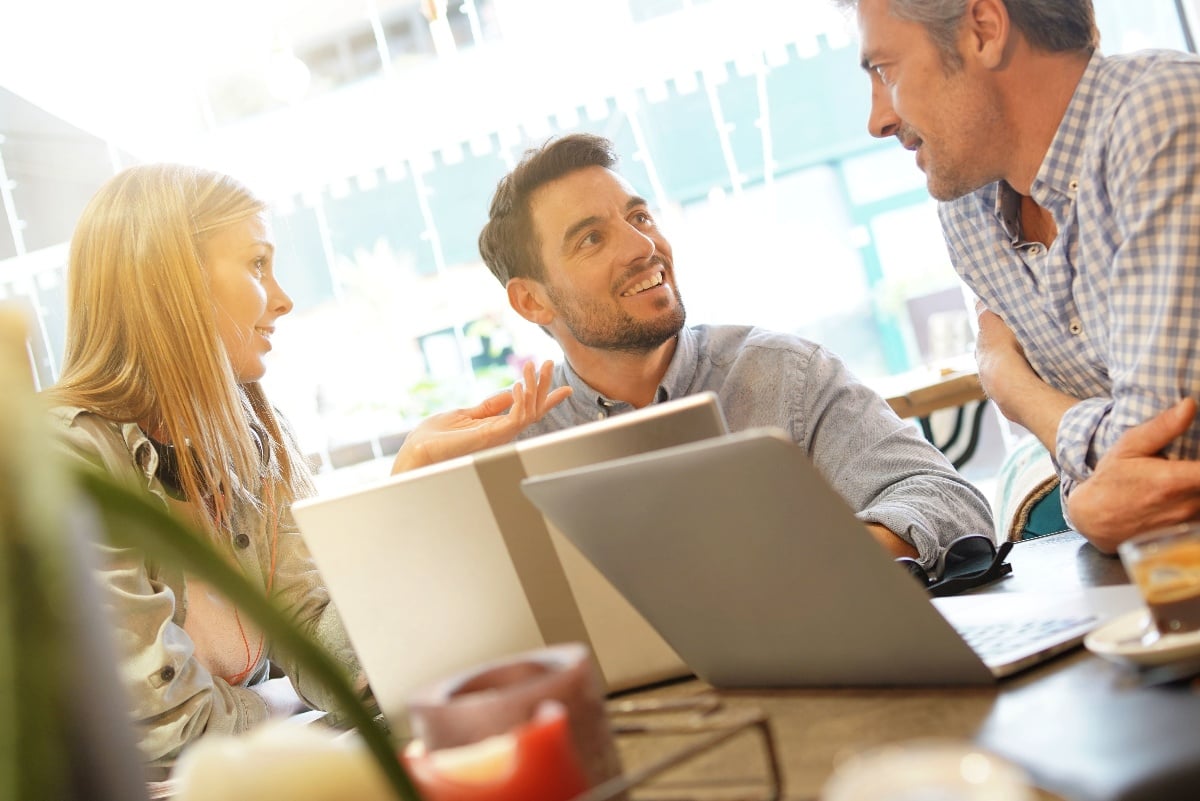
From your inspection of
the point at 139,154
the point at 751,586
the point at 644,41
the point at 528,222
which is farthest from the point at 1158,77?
the point at 139,154

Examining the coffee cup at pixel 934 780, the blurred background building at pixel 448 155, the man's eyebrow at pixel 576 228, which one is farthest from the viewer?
the blurred background building at pixel 448 155

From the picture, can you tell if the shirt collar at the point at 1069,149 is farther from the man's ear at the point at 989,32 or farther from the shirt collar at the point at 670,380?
the shirt collar at the point at 670,380

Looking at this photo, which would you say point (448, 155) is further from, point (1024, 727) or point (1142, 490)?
point (1024, 727)

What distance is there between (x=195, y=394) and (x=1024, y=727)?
5.08ft

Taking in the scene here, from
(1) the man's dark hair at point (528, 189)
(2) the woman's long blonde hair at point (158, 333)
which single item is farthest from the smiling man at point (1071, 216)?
(2) the woman's long blonde hair at point (158, 333)

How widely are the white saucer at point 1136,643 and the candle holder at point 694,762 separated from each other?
0.21m

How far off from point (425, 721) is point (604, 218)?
1644 mm

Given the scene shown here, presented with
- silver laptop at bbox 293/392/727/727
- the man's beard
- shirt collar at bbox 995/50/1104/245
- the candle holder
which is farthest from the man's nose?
the candle holder

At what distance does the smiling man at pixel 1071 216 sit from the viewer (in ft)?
3.80

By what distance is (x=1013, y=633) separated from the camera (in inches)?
31.4

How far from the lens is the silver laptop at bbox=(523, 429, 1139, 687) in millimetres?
645

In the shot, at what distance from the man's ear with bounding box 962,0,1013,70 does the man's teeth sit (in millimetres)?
758

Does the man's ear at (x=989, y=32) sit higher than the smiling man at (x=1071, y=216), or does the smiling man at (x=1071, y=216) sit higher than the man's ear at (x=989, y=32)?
the man's ear at (x=989, y=32)

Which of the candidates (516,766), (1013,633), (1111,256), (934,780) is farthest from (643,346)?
(934,780)
